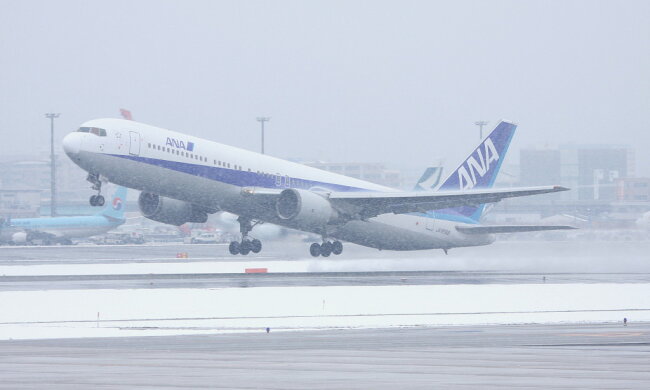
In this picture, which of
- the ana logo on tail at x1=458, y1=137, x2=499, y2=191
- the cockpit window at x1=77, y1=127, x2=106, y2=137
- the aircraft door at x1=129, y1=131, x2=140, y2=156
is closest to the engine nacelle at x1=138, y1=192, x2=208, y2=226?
the aircraft door at x1=129, y1=131, x2=140, y2=156

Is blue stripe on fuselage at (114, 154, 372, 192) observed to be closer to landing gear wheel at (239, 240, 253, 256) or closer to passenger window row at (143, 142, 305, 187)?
passenger window row at (143, 142, 305, 187)

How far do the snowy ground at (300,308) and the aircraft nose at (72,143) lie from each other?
8094 mm

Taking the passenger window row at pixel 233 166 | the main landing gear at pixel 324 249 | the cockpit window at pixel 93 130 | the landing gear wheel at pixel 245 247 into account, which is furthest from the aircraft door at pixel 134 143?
the main landing gear at pixel 324 249

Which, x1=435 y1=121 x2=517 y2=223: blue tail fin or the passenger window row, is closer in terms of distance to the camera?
the passenger window row

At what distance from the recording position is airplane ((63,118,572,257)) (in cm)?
4566

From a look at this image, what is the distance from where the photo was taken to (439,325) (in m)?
27.6

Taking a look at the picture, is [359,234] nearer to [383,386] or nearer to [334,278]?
[334,278]

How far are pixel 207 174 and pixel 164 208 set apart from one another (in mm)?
6638

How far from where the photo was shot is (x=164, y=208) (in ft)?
176

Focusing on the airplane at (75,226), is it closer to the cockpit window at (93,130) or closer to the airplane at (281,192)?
the airplane at (281,192)

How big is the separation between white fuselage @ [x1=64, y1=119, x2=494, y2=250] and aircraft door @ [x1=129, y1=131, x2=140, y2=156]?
0.04 m

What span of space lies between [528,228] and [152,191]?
21.2 meters

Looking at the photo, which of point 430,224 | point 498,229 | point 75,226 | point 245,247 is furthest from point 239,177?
point 75,226

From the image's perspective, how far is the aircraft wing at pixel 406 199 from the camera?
51.8 metres
